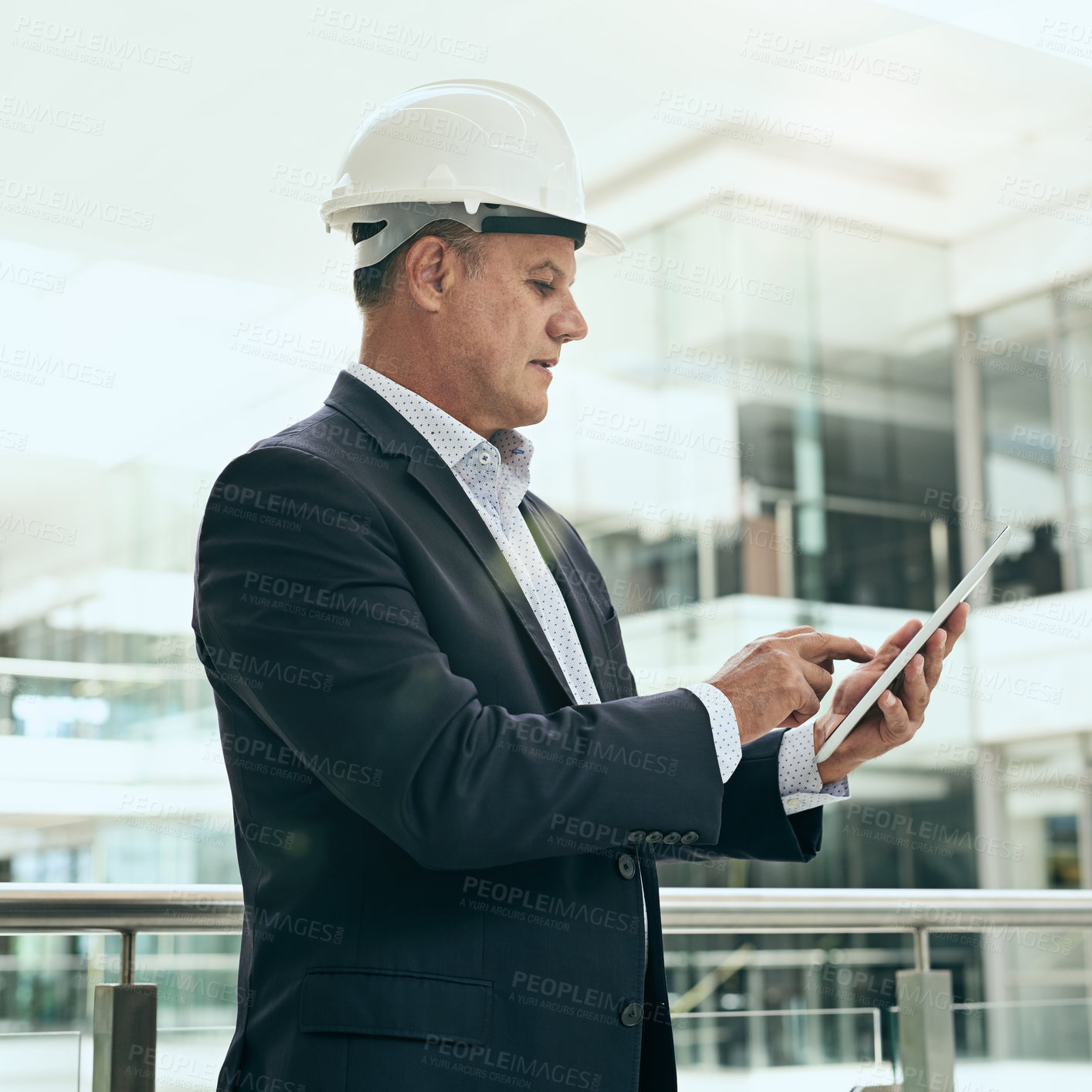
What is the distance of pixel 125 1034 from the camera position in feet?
5.81

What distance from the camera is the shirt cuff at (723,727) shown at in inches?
53.0

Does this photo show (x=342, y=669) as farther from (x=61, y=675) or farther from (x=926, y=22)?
(x=61, y=675)

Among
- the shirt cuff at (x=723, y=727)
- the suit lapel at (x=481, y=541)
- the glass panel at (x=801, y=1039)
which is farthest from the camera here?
the glass panel at (x=801, y=1039)

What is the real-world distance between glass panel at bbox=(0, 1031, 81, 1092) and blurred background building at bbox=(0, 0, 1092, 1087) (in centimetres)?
A: 751

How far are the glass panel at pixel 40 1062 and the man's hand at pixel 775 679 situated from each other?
3.29 feet

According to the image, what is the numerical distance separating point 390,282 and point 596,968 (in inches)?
33.9

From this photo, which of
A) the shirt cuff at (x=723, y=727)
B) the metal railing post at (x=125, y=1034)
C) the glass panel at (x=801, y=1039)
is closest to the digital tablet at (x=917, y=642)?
the shirt cuff at (x=723, y=727)

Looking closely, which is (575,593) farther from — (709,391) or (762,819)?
(709,391)

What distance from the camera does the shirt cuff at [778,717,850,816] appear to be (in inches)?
64.4

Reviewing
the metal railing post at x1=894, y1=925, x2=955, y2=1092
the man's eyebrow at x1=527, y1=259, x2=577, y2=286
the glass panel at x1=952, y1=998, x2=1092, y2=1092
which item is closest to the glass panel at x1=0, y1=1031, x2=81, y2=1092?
the man's eyebrow at x1=527, y1=259, x2=577, y2=286

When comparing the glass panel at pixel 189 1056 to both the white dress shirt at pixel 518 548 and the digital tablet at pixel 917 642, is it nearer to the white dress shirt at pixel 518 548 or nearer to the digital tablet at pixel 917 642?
the white dress shirt at pixel 518 548

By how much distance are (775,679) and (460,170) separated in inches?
28.6

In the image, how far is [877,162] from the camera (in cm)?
1141

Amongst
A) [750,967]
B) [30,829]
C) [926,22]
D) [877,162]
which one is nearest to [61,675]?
[30,829]
